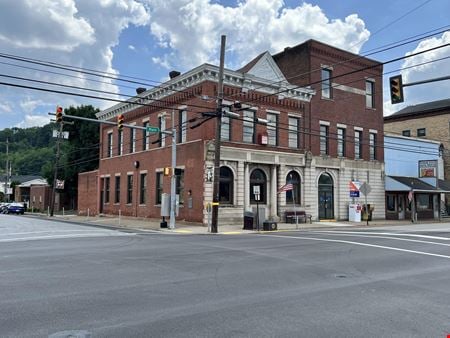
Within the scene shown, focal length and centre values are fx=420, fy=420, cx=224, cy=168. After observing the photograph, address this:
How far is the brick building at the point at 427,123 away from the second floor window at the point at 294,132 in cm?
2528

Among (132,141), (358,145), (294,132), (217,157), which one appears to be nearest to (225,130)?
(217,157)

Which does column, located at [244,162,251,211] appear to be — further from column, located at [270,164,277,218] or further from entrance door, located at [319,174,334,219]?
entrance door, located at [319,174,334,219]

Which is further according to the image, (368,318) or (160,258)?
(160,258)

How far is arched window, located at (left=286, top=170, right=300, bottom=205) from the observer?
1283 inches

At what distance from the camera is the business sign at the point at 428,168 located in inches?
1635

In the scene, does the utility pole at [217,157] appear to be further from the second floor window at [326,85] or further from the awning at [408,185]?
the awning at [408,185]

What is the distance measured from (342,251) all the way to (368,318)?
7581 millimetres

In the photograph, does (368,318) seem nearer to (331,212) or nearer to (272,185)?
(272,185)

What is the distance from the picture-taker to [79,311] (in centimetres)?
630

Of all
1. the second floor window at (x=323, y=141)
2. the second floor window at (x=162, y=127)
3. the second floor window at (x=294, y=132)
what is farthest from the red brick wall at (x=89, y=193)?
the second floor window at (x=323, y=141)

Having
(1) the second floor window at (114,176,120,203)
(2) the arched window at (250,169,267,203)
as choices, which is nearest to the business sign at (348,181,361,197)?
(2) the arched window at (250,169,267,203)

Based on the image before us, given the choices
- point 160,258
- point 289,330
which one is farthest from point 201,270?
point 289,330

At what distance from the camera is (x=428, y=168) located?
42219 millimetres

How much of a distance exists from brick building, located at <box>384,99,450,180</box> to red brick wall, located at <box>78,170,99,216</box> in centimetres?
3915
